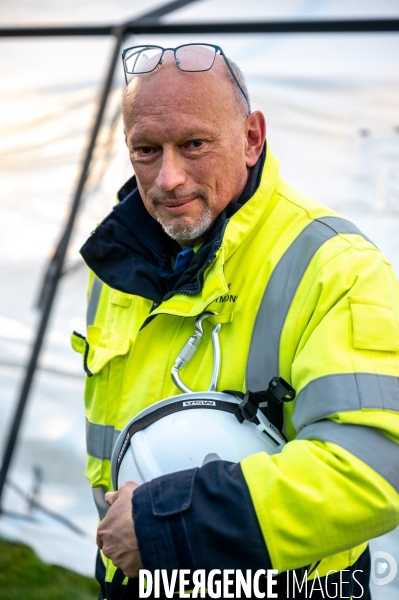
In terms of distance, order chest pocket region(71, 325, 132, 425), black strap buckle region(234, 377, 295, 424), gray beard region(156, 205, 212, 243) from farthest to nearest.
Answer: chest pocket region(71, 325, 132, 425) < gray beard region(156, 205, 212, 243) < black strap buckle region(234, 377, 295, 424)

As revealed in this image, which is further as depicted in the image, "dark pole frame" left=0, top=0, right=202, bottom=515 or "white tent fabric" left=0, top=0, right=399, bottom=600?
"dark pole frame" left=0, top=0, right=202, bottom=515

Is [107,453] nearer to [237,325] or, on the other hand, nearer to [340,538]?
[237,325]

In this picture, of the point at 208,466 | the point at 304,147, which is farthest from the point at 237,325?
the point at 304,147

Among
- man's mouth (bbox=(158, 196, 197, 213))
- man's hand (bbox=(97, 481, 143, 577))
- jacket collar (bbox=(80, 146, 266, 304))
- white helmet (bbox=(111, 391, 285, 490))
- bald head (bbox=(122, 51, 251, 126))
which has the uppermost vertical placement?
bald head (bbox=(122, 51, 251, 126))

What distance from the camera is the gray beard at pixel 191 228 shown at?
1.69m

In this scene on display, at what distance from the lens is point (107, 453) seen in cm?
188

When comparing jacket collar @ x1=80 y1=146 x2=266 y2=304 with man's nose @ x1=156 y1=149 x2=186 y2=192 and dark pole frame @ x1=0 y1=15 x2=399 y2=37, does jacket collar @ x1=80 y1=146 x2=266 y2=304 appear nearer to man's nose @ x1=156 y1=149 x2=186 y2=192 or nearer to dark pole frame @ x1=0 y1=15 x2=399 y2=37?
man's nose @ x1=156 y1=149 x2=186 y2=192

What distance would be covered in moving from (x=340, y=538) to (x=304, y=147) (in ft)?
7.57

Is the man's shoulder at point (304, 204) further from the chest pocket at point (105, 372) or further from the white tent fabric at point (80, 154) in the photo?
the white tent fabric at point (80, 154)

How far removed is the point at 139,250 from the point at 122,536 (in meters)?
0.83

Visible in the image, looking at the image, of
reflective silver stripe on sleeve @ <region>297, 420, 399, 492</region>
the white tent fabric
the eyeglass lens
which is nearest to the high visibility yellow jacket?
reflective silver stripe on sleeve @ <region>297, 420, 399, 492</region>

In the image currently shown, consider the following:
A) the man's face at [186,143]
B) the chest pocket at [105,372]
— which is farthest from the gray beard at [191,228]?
the chest pocket at [105,372]

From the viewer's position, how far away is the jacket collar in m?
1.70

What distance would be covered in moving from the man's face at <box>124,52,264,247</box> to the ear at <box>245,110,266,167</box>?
0.08 ft
